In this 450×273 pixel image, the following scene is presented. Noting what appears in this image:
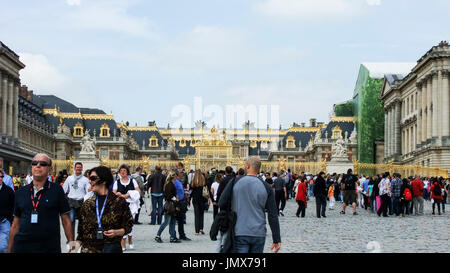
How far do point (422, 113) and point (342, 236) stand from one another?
2095 inches

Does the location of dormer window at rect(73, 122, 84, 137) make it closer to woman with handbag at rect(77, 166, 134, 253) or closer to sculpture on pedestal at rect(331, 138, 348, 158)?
sculpture on pedestal at rect(331, 138, 348, 158)

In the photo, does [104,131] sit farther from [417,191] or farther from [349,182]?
[417,191]

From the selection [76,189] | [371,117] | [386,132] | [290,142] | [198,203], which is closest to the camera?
[76,189]

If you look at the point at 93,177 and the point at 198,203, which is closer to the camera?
the point at 93,177

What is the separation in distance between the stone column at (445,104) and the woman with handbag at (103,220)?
58.9 metres

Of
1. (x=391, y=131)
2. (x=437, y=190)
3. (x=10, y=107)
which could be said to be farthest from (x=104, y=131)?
(x=437, y=190)

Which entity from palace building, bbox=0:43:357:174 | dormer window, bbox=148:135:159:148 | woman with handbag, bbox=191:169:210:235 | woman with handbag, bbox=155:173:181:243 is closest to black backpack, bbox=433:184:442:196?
woman with handbag, bbox=191:169:210:235

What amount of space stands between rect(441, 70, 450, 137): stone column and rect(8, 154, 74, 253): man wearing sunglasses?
58.9 metres

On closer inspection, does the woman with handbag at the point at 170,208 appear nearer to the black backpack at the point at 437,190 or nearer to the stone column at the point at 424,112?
the black backpack at the point at 437,190

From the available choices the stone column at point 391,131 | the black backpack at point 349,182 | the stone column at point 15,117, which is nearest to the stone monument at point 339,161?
the black backpack at point 349,182

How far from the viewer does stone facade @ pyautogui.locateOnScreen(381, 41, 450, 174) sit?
63.3 meters

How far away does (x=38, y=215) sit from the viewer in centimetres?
768
